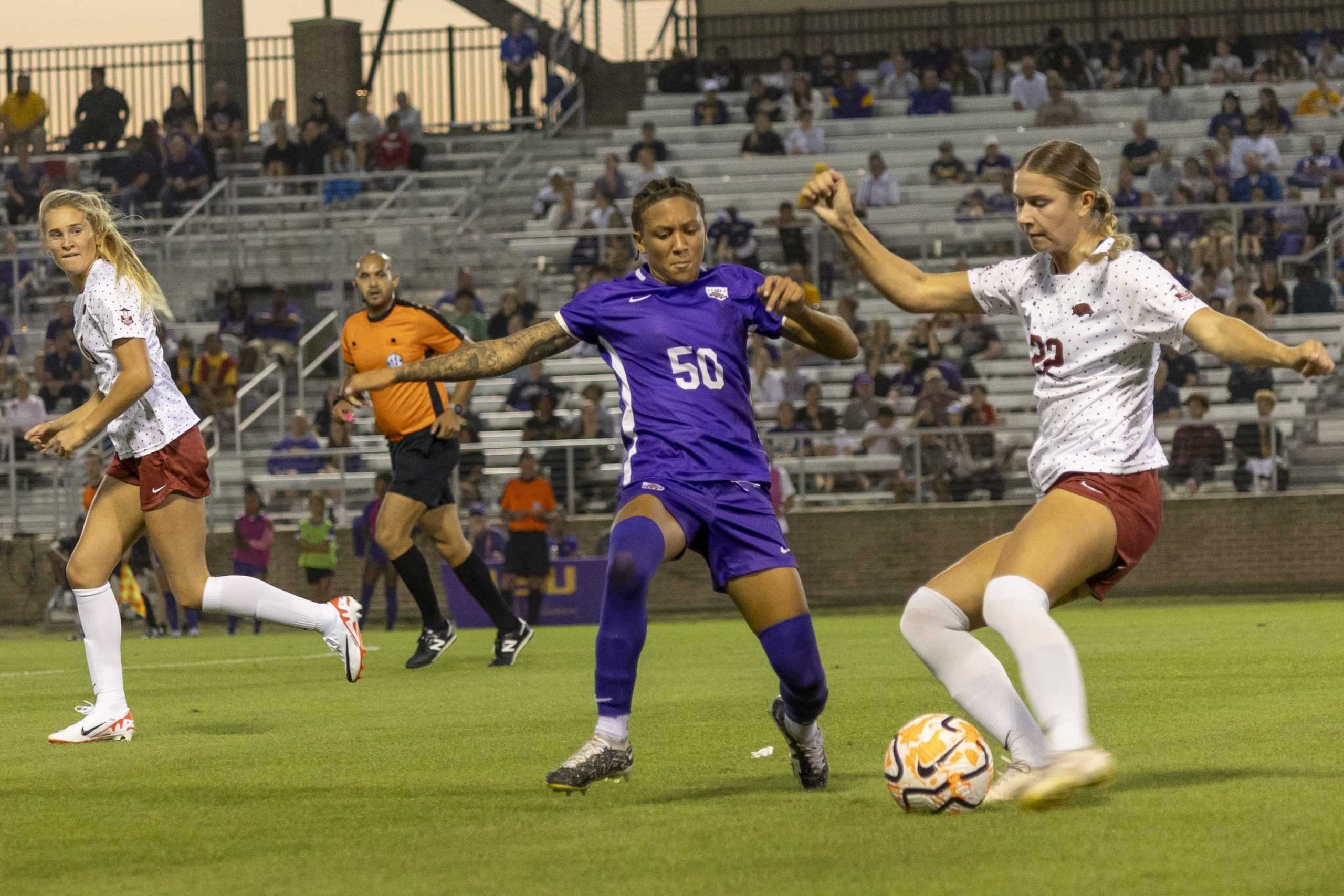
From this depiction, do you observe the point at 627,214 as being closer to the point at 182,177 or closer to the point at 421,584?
the point at 182,177

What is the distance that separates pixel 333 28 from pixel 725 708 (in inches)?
1048

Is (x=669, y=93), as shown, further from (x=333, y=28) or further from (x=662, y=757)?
(x=662, y=757)

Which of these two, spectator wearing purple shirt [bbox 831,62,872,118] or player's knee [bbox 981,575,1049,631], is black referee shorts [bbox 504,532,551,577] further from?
player's knee [bbox 981,575,1049,631]

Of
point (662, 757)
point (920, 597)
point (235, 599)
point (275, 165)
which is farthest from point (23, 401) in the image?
point (920, 597)

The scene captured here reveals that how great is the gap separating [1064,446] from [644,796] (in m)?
1.72

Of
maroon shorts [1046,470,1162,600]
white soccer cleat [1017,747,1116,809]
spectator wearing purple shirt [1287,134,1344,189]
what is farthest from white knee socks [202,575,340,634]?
spectator wearing purple shirt [1287,134,1344,189]

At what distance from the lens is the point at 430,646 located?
1238 centimetres

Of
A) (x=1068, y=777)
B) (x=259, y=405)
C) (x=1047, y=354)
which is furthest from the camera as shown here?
(x=259, y=405)

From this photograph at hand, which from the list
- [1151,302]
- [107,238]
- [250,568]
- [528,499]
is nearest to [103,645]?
[107,238]

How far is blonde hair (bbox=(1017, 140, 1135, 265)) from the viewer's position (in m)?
5.75

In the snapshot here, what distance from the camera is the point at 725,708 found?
30.0ft

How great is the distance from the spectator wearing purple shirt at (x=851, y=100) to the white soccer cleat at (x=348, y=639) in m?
21.6

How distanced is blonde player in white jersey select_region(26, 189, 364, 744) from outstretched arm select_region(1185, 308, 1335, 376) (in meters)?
4.32

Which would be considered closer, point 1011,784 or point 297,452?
point 1011,784
